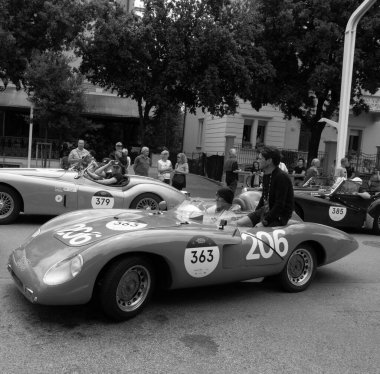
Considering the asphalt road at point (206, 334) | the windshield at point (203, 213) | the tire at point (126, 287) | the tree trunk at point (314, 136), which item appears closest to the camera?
the asphalt road at point (206, 334)

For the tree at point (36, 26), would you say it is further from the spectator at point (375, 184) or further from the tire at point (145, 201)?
the spectator at point (375, 184)

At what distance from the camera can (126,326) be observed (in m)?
3.94

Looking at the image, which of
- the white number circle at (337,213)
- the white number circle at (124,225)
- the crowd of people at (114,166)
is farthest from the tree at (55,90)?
the white number circle at (124,225)

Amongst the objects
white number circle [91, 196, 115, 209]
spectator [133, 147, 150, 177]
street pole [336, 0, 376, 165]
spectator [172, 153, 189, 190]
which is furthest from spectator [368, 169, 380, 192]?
white number circle [91, 196, 115, 209]

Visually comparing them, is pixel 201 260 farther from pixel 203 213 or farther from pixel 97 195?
pixel 97 195

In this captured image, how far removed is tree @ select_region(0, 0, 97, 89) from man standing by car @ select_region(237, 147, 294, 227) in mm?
14452

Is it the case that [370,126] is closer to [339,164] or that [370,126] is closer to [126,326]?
[339,164]

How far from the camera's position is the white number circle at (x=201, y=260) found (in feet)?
13.9

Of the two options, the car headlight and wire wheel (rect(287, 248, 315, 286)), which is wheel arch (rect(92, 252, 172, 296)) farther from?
wire wheel (rect(287, 248, 315, 286))

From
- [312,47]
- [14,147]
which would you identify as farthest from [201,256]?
[14,147]

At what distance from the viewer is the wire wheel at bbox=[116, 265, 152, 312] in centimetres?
399

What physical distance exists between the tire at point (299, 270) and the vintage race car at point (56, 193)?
145 inches

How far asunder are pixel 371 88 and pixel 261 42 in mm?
5421

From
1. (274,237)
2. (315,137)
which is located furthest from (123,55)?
(274,237)
